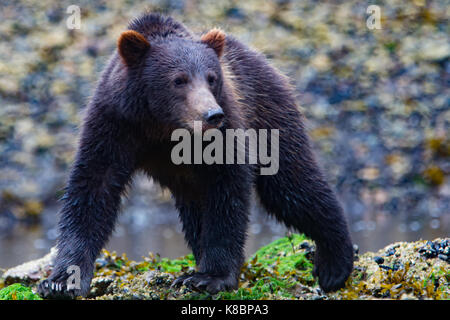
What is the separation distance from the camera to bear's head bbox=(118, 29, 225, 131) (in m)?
6.50

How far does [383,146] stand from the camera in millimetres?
21141

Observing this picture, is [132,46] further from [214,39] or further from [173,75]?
[214,39]

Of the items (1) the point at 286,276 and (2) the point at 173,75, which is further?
(1) the point at 286,276

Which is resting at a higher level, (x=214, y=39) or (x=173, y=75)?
(x=214, y=39)

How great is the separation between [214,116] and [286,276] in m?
2.90

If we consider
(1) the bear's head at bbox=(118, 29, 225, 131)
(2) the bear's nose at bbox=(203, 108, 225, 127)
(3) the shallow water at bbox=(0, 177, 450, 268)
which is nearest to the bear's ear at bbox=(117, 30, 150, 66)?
(1) the bear's head at bbox=(118, 29, 225, 131)

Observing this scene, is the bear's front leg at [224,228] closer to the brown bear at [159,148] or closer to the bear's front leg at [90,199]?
the brown bear at [159,148]

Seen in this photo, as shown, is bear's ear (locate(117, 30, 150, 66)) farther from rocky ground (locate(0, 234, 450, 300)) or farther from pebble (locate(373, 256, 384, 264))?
pebble (locate(373, 256, 384, 264))

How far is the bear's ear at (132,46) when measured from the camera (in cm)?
666

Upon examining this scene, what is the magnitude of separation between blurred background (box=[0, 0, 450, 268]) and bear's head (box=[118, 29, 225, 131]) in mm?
9807

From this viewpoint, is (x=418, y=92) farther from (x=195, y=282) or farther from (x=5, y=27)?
(x=195, y=282)

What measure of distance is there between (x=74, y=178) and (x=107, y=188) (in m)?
0.38

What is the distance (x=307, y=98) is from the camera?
22.4 metres

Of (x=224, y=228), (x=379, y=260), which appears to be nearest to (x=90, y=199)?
(x=224, y=228)
